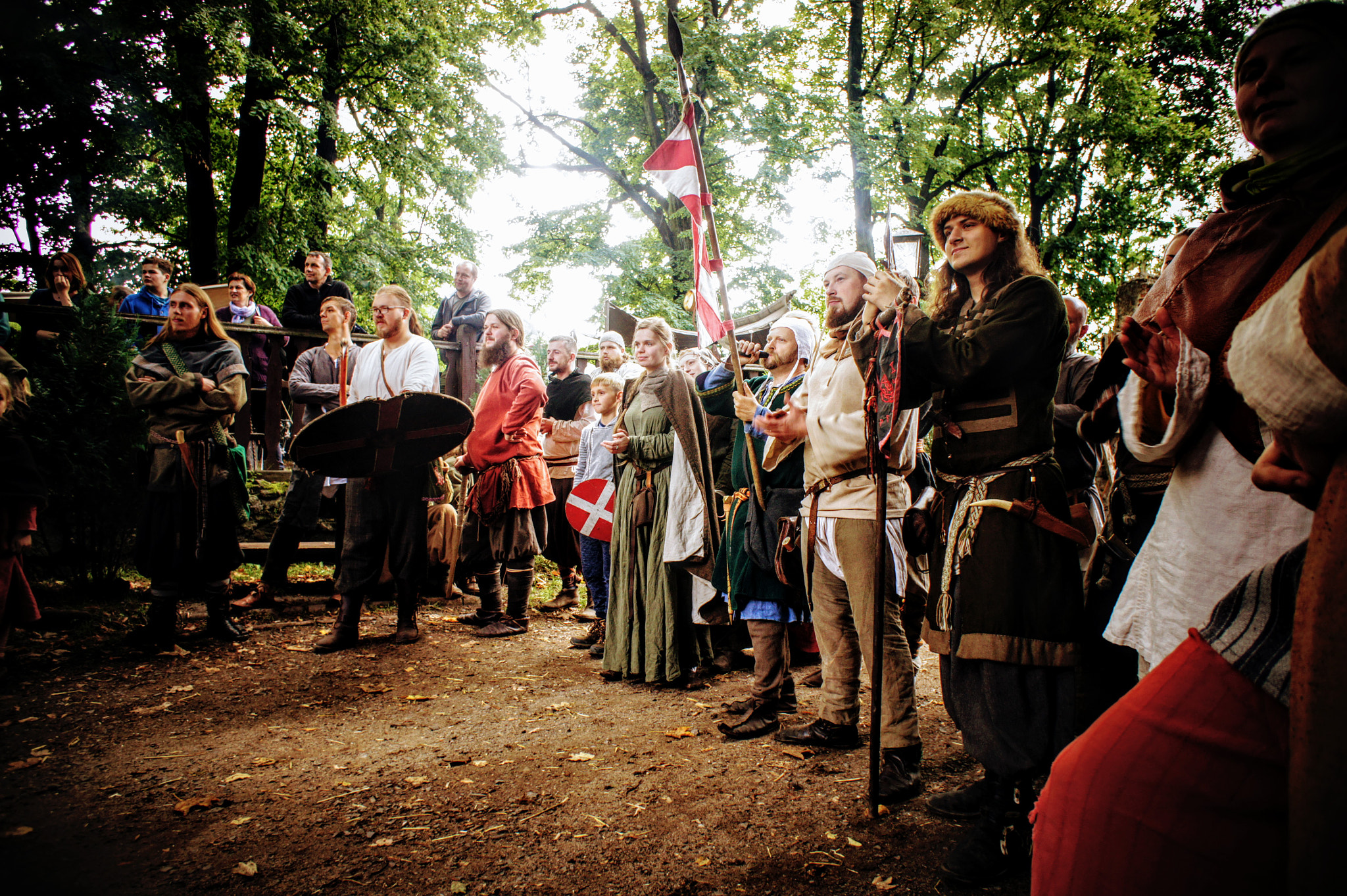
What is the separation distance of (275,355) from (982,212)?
6542 millimetres

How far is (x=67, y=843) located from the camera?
2.08 m

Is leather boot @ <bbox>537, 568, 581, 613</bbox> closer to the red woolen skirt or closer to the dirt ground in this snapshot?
the dirt ground

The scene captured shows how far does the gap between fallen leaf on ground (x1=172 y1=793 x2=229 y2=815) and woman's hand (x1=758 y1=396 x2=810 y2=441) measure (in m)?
2.46

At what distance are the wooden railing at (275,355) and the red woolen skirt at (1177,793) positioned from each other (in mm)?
6402

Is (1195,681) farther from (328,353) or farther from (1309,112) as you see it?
(328,353)

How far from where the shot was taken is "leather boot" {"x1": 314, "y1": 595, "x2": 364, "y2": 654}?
457cm

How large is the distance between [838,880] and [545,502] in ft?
12.6

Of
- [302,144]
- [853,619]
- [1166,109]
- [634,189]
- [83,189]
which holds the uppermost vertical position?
[1166,109]

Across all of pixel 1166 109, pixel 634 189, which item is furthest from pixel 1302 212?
pixel 1166 109

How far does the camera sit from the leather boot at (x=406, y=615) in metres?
4.86

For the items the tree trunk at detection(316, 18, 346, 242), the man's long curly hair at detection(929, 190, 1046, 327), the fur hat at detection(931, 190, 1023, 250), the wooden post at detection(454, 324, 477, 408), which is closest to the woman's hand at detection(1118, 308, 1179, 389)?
the man's long curly hair at detection(929, 190, 1046, 327)

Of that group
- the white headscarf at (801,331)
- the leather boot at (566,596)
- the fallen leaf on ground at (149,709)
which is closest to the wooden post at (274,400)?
the leather boot at (566,596)

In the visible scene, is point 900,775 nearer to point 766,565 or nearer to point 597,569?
point 766,565

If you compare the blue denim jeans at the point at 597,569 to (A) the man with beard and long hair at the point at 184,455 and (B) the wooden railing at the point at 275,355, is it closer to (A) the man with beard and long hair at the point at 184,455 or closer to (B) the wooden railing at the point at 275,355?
A: (A) the man with beard and long hair at the point at 184,455
